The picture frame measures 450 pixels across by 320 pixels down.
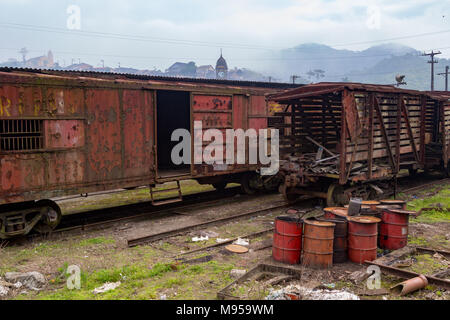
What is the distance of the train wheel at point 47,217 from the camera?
→ 28.2ft

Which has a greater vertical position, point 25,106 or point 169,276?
point 25,106

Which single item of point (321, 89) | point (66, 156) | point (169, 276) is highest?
point (321, 89)

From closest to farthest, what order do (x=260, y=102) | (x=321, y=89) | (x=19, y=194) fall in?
1. (x=19, y=194)
2. (x=321, y=89)
3. (x=260, y=102)

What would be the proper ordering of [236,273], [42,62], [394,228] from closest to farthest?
[236,273] → [394,228] → [42,62]

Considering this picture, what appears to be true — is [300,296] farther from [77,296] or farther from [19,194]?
[19,194]

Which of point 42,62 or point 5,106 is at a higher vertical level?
point 42,62

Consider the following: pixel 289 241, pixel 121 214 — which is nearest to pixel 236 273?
pixel 289 241

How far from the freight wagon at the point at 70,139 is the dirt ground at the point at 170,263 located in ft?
3.28

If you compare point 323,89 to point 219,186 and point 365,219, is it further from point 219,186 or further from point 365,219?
point 219,186

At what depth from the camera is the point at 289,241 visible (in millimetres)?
6652

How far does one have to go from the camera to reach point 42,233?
341 inches

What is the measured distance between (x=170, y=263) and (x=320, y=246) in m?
2.57

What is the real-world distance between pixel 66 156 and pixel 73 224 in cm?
204

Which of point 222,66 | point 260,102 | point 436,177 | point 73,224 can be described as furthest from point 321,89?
point 222,66
